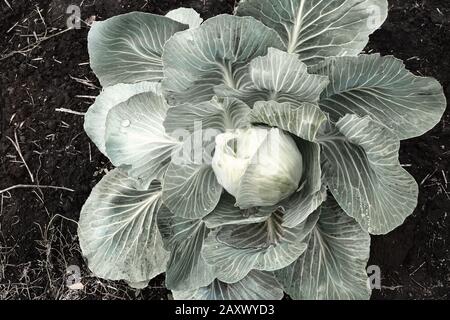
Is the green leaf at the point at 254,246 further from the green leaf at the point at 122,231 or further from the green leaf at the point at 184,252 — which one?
the green leaf at the point at 122,231

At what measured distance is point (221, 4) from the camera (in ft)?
Result: 5.55

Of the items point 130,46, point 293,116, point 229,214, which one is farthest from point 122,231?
point 293,116

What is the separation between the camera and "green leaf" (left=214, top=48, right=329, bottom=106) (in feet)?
3.38

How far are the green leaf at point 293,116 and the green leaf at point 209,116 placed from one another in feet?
0.11

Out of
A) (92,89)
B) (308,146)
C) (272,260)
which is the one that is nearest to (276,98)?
(308,146)

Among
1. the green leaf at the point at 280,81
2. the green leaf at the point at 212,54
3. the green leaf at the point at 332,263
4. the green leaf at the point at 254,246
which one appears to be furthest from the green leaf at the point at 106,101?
the green leaf at the point at 332,263

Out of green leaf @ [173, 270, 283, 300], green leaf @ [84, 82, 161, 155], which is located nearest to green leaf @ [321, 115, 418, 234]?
green leaf @ [173, 270, 283, 300]

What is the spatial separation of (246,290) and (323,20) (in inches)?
23.2

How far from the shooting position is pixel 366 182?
1165mm

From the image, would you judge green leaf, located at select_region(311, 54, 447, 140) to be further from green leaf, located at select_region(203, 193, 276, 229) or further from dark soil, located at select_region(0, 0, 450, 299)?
dark soil, located at select_region(0, 0, 450, 299)

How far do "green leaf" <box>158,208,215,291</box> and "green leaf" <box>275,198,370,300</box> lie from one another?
0.58 ft

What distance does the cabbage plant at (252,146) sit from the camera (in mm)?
1073

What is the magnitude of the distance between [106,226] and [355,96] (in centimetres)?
59

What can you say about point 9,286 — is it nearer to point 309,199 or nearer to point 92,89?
point 92,89
